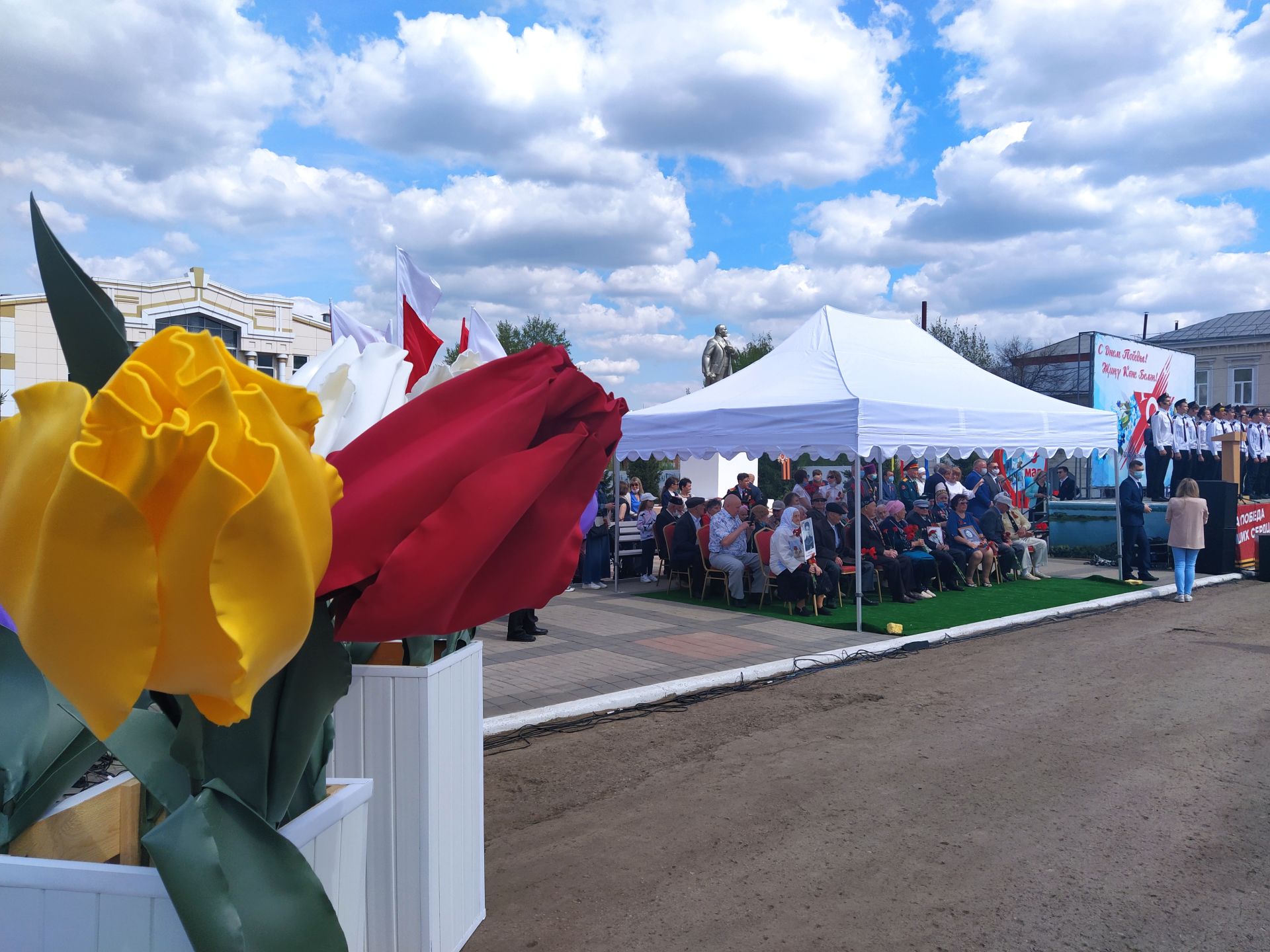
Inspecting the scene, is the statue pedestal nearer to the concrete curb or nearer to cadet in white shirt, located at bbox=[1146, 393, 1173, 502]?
the concrete curb

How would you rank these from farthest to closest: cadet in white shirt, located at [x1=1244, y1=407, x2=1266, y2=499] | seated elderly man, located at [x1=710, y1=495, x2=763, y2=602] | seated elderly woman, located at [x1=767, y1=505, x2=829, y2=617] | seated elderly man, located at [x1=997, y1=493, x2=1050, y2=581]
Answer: cadet in white shirt, located at [x1=1244, y1=407, x2=1266, y2=499], seated elderly man, located at [x1=997, y1=493, x2=1050, y2=581], seated elderly man, located at [x1=710, y1=495, x2=763, y2=602], seated elderly woman, located at [x1=767, y1=505, x2=829, y2=617]

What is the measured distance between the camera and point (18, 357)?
4578 cm

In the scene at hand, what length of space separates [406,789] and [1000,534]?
13.5 meters

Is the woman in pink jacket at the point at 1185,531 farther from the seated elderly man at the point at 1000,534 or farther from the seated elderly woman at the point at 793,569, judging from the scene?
the seated elderly woman at the point at 793,569

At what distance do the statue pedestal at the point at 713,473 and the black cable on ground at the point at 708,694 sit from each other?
26.1 feet

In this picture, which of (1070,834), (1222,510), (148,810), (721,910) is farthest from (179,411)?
(1222,510)

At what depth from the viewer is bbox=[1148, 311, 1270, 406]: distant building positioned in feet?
174

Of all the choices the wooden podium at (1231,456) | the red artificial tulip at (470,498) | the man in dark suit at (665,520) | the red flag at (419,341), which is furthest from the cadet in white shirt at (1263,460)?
the red artificial tulip at (470,498)

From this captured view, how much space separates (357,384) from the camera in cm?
147

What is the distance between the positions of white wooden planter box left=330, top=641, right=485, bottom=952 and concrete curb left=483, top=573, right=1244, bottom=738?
2.92 metres

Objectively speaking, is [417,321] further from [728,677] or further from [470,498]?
[728,677]

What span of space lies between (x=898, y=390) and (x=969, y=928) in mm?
8057

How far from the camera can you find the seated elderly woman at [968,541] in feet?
46.0

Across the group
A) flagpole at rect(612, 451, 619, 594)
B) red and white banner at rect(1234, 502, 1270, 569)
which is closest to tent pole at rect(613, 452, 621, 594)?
flagpole at rect(612, 451, 619, 594)
